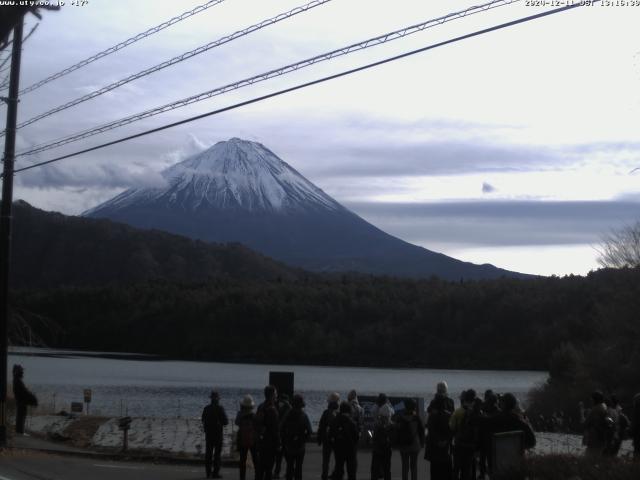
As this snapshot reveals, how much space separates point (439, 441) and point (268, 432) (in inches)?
100

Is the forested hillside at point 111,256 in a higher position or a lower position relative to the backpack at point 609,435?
higher

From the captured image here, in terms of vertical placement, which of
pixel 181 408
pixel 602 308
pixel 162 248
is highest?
pixel 162 248

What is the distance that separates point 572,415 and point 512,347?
54899 mm

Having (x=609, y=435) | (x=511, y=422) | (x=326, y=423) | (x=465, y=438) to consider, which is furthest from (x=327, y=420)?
(x=609, y=435)

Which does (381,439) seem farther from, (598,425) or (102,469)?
(102,469)

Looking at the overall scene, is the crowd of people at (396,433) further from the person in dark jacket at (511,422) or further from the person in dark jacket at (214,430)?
the person in dark jacket at (214,430)

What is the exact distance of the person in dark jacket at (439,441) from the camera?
42.9ft

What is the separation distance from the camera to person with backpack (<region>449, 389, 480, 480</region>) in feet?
42.1

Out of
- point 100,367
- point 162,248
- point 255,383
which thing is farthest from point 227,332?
point 162,248

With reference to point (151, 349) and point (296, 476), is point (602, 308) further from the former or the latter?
point (151, 349)

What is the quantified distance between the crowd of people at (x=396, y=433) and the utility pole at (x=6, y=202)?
24.7ft

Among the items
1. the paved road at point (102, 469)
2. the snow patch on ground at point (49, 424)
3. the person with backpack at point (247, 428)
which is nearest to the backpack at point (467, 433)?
the person with backpack at point (247, 428)

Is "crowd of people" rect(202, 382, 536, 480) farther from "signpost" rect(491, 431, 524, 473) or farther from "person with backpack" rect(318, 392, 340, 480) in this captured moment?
"signpost" rect(491, 431, 524, 473)

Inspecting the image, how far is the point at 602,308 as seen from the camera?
4256cm
